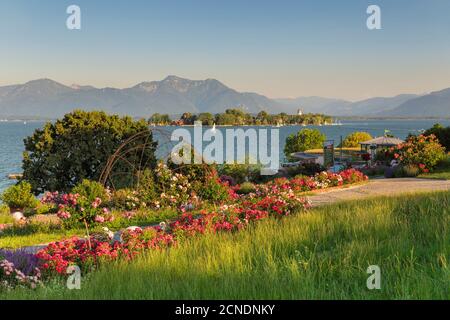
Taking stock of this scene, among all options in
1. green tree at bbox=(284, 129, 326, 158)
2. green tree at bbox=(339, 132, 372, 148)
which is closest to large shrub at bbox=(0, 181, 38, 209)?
green tree at bbox=(284, 129, 326, 158)

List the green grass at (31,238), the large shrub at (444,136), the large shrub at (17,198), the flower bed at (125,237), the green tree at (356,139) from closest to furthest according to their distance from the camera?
the flower bed at (125,237) < the green grass at (31,238) < the large shrub at (17,198) < the large shrub at (444,136) < the green tree at (356,139)

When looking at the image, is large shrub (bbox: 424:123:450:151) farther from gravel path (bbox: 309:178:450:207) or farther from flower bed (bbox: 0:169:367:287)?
flower bed (bbox: 0:169:367:287)

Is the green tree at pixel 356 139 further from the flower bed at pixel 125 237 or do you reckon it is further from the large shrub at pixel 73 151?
the flower bed at pixel 125 237

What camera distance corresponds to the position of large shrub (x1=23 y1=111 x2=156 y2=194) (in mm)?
20234

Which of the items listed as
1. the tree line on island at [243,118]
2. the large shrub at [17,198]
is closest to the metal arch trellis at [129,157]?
the large shrub at [17,198]

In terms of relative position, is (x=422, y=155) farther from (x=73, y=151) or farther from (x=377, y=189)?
(x=73, y=151)

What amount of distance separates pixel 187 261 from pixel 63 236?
5439 millimetres

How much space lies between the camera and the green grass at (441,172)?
17.6m

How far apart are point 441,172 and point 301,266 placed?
1598 cm

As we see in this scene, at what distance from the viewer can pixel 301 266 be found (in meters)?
5.14

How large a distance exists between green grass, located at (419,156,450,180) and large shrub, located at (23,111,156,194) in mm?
10883

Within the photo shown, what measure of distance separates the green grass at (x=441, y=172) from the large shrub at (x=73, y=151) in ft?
35.7

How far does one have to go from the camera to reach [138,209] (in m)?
13.3

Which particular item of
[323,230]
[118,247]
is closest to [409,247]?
[323,230]
